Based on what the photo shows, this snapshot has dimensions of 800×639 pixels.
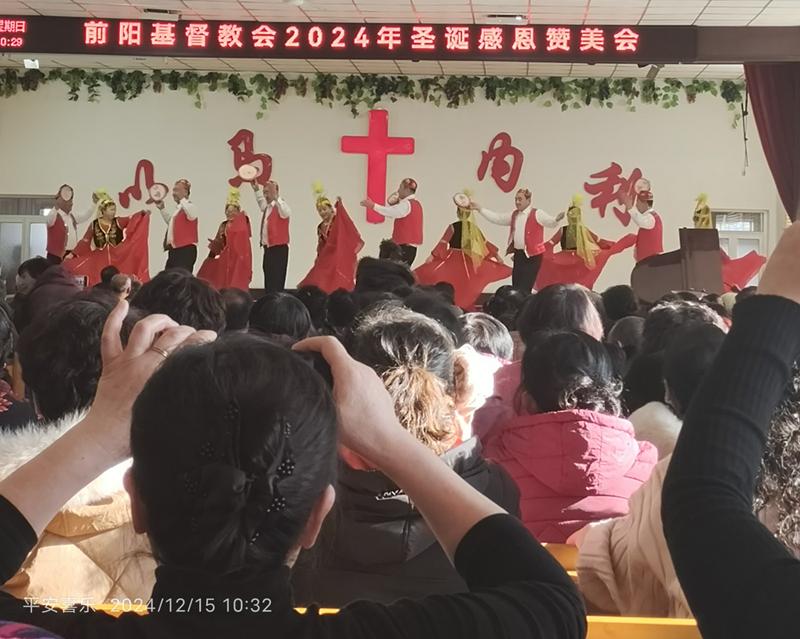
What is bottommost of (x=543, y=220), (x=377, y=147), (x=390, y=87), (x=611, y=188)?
(x=543, y=220)

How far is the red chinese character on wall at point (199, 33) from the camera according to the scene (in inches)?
225

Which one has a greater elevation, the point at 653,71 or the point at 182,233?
the point at 653,71

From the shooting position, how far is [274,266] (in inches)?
359

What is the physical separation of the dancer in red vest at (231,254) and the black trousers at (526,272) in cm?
240

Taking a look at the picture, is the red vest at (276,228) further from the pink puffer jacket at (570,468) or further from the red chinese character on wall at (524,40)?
the pink puffer jacket at (570,468)

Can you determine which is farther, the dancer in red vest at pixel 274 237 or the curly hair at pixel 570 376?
the dancer in red vest at pixel 274 237

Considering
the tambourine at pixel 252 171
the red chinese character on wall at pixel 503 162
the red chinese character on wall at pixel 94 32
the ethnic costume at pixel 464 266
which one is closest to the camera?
the red chinese character on wall at pixel 94 32

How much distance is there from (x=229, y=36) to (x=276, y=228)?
136 inches

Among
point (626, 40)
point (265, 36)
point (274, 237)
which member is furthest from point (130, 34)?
point (274, 237)

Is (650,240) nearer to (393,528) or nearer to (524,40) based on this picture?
(524,40)

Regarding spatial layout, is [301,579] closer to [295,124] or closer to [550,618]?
[550,618]

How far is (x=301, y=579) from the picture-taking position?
1.57 m

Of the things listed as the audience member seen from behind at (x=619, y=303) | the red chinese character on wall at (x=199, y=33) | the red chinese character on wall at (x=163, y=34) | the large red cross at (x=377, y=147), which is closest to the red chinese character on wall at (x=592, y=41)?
the audience member seen from behind at (x=619, y=303)

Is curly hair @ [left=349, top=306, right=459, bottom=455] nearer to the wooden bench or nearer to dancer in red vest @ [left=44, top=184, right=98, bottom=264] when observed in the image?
the wooden bench
